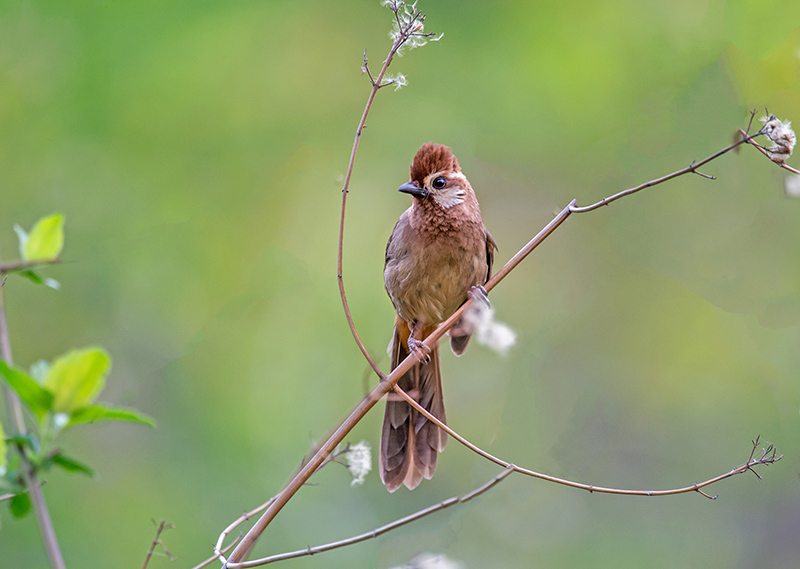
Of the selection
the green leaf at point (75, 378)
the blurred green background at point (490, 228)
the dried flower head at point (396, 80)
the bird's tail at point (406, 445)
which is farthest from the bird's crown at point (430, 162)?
the blurred green background at point (490, 228)

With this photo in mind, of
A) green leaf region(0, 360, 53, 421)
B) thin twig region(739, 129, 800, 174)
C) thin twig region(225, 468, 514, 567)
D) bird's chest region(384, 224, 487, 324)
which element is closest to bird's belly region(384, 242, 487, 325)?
bird's chest region(384, 224, 487, 324)

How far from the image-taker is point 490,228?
566cm

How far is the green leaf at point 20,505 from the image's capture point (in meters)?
1.03

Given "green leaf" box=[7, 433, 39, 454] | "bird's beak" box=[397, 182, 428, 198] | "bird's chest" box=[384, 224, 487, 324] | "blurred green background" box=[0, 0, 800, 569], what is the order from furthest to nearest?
"blurred green background" box=[0, 0, 800, 569] < "bird's chest" box=[384, 224, 487, 324] < "bird's beak" box=[397, 182, 428, 198] < "green leaf" box=[7, 433, 39, 454]

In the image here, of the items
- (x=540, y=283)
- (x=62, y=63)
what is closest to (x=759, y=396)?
(x=540, y=283)

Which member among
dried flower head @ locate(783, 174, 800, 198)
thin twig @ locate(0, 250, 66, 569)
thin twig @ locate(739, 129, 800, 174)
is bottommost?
thin twig @ locate(0, 250, 66, 569)

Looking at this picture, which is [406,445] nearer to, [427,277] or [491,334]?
[427,277]

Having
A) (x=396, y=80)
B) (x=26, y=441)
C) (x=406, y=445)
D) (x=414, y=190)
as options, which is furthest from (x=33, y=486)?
(x=414, y=190)

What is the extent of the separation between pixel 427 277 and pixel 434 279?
0.10ft

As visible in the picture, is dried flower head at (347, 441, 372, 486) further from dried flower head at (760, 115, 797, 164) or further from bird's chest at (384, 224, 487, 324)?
bird's chest at (384, 224, 487, 324)

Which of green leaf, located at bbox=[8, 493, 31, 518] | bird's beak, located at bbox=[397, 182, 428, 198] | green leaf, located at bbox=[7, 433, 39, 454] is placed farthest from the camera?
bird's beak, located at bbox=[397, 182, 428, 198]

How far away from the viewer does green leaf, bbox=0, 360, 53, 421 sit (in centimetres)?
86

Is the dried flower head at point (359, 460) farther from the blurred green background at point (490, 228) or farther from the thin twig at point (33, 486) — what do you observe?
the blurred green background at point (490, 228)

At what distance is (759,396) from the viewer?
5.52 metres
